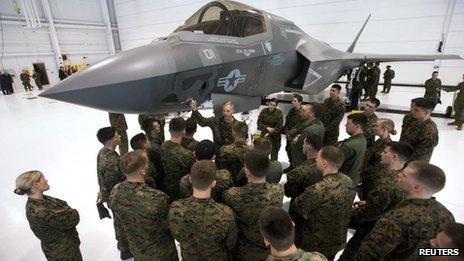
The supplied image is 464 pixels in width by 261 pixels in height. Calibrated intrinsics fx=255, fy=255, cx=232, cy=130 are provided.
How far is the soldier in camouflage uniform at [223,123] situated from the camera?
4309 millimetres

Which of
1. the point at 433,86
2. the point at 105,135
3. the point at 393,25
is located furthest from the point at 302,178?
the point at 393,25

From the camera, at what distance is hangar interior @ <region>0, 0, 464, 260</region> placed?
467 cm

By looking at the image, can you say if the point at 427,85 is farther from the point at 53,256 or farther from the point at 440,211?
the point at 53,256

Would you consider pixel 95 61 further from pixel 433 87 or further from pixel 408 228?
pixel 433 87

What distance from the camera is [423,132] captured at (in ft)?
12.7

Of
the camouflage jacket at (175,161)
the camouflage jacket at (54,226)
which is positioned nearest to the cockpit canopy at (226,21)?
the camouflage jacket at (175,161)

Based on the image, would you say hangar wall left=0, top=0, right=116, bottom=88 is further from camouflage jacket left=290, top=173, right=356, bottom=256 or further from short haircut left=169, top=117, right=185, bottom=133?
camouflage jacket left=290, top=173, right=356, bottom=256

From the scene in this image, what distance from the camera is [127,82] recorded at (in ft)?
10.0

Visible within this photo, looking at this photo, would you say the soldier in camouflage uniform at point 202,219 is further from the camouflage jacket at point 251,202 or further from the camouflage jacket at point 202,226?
the camouflage jacket at point 251,202

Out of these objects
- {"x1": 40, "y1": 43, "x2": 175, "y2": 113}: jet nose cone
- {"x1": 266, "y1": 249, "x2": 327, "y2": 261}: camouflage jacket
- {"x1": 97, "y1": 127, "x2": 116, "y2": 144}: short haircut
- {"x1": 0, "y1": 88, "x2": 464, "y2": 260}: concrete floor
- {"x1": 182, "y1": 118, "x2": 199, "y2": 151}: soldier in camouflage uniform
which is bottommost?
Result: {"x1": 0, "y1": 88, "x2": 464, "y2": 260}: concrete floor

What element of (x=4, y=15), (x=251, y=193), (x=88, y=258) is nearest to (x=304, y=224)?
(x=251, y=193)

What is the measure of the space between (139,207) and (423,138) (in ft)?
13.4

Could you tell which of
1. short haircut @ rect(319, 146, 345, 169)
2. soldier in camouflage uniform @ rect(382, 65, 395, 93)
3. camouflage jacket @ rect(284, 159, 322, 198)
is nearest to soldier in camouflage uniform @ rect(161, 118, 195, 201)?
camouflage jacket @ rect(284, 159, 322, 198)

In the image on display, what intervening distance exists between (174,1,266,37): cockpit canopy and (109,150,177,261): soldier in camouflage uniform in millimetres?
3006
